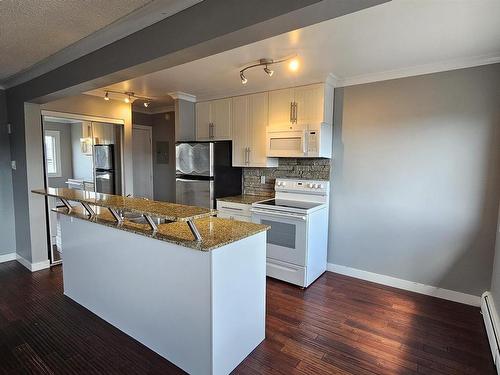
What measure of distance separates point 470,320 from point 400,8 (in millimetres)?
2621

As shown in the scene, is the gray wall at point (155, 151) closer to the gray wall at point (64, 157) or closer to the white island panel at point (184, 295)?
the gray wall at point (64, 157)

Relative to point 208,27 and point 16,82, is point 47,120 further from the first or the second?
point 208,27

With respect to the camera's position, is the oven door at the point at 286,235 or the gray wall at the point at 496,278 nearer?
the gray wall at the point at 496,278

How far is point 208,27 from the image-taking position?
1.47 metres

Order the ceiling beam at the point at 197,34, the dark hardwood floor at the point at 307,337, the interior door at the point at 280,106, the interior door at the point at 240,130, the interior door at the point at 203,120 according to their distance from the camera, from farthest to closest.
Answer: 1. the interior door at the point at 203,120
2. the interior door at the point at 240,130
3. the interior door at the point at 280,106
4. the dark hardwood floor at the point at 307,337
5. the ceiling beam at the point at 197,34

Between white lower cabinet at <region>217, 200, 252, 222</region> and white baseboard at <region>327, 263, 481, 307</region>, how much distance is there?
4.05 feet

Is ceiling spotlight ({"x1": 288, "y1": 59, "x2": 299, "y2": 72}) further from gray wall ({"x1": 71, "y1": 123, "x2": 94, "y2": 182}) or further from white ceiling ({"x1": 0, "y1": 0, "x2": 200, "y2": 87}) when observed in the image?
gray wall ({"x1": 71, "y1": 123, "x2": 94, "y2": 182})

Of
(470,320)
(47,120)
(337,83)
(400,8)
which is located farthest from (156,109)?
(470,320)

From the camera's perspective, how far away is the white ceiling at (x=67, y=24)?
1.66 m

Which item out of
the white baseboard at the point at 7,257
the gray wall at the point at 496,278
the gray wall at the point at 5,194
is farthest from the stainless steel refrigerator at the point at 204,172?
the gray wall at the point at 496,278

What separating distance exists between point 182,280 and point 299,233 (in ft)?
5.15

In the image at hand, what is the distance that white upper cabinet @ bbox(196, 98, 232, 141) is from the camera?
398 cm

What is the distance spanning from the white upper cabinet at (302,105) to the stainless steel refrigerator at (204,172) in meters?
0.80

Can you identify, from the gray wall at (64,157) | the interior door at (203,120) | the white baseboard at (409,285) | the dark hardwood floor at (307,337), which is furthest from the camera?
the interior door at (203,120)
